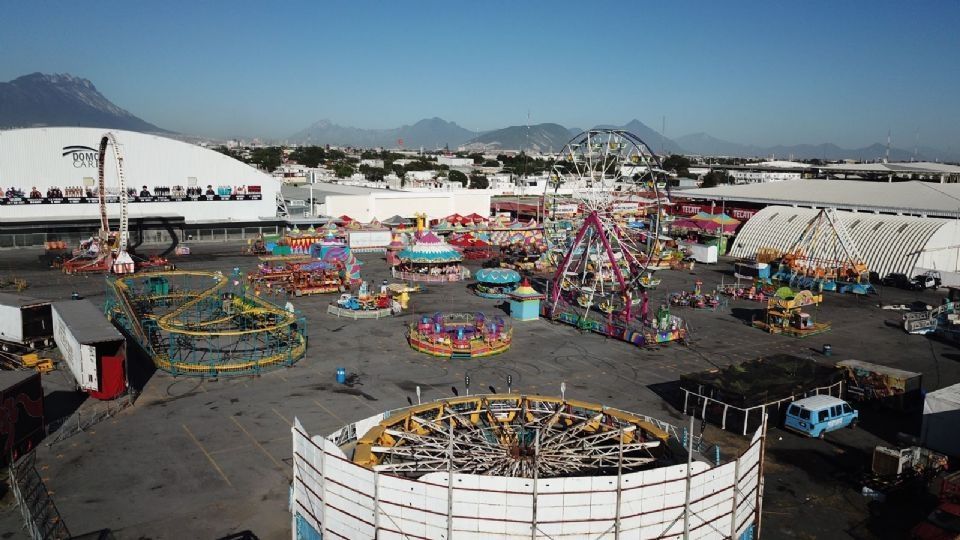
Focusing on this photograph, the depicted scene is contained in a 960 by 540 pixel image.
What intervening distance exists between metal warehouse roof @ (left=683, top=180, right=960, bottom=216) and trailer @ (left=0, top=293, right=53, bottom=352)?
67.6 m

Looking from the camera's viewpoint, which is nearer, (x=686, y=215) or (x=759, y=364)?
(x=759, y=364)

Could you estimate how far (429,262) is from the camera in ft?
170

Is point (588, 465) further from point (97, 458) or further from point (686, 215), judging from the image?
point (686, 215)

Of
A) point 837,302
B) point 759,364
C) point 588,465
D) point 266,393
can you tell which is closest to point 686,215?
point 837,302

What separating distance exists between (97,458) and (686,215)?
74.6 m

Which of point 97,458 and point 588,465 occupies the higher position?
point 588,465

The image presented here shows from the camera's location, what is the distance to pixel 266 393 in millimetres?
26438

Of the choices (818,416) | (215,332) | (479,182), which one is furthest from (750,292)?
(479,182)

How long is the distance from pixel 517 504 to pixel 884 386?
21.2 metres

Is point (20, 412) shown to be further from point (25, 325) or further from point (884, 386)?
point (884, 386)

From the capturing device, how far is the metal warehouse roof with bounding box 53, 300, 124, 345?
25.4 metres

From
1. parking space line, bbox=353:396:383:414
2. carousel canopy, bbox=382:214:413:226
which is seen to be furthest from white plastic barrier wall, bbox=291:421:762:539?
carousel canopy, bbox=382:214:413:226

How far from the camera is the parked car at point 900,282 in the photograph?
5238 centimetres

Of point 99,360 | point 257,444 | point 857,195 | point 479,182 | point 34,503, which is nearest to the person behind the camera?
point 34,503
